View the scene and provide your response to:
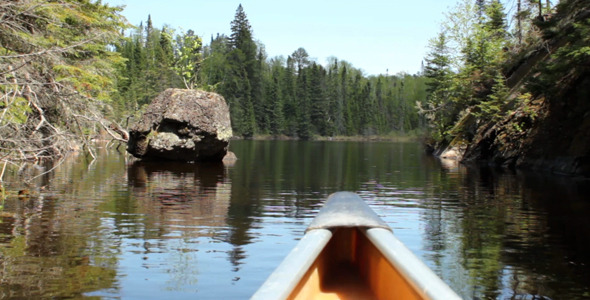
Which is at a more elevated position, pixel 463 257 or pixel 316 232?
pixel 316 232

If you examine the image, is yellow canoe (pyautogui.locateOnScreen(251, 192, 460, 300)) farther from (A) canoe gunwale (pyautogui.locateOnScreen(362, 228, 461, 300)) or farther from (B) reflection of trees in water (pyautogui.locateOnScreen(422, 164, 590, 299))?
(B) reflection of trees in water (pyautogui.locateOnScreen(422, 164, 590, 299))

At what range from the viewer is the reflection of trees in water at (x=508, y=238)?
21.8 ft

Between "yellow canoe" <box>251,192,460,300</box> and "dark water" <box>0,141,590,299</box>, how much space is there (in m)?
1.31

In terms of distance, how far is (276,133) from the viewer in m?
113

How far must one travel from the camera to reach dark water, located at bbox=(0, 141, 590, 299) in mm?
6352

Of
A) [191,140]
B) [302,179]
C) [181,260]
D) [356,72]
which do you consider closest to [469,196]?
[302,179]

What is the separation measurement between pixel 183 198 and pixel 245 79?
10186 centimetres

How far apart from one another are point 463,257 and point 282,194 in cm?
801

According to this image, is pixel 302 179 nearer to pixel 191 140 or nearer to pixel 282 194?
pixel 282 194

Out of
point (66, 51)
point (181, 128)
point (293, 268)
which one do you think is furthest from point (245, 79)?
point (293, 268)

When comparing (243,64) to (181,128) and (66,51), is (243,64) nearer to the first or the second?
(181,128)

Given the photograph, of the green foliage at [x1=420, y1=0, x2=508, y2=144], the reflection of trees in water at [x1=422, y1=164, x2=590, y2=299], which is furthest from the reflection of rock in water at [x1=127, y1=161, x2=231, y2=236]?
the green foliage at [x1=420, y1=0, x2=508, y2=144]

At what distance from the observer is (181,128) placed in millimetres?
26531

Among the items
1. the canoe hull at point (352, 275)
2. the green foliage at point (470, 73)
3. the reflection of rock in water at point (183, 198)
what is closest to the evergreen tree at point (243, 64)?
the green foliage at point (470, 73)
